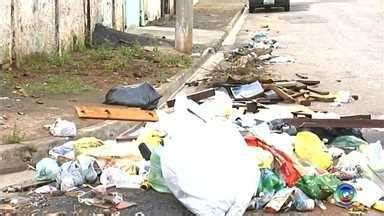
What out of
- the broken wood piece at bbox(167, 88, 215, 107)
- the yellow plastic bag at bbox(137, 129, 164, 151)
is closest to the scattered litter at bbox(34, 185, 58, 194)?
the yellow plastic bag at bbox(137, 129, 164, 151)

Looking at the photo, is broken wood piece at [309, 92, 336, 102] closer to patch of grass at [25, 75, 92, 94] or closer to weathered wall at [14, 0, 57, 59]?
patch of grass at [25, 75, 92, 94]

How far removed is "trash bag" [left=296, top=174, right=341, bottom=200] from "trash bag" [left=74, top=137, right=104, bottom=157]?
2013mm

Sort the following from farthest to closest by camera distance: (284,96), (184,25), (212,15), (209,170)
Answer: (212,15), (184,25), (284,96), (209,170)

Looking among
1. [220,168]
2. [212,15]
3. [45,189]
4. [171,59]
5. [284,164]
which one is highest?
[212,15]

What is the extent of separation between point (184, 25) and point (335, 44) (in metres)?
4.38

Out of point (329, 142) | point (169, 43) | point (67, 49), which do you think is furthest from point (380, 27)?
point (329, 142)

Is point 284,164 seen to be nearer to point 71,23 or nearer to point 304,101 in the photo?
point 304,101

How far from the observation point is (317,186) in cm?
566

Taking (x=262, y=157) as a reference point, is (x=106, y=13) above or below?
above

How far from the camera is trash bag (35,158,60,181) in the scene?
20.2 feet

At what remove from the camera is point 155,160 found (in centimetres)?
570

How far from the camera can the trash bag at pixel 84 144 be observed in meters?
6.65

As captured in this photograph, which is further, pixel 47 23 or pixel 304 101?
pixel 47 23

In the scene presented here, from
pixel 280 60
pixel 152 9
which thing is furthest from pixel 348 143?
pixel 152 9
